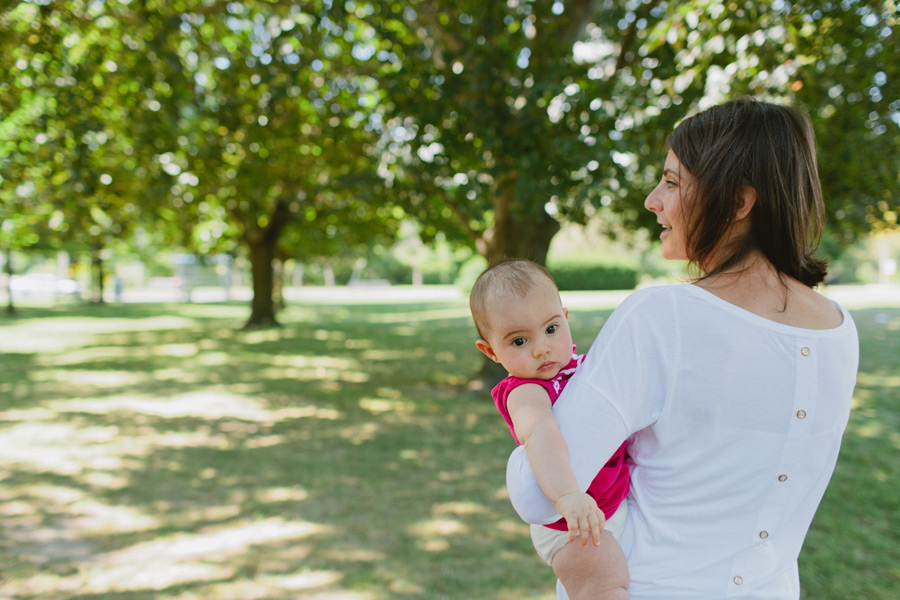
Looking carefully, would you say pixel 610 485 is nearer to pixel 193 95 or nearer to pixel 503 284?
pixel 503 284

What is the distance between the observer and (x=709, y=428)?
4.00 ft

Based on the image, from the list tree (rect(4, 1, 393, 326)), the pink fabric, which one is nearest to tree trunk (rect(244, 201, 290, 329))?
tree (rect(4, 1, 393, 326))

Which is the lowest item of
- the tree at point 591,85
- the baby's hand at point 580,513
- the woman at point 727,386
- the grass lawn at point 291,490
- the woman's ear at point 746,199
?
the grass lawn at point 291,490

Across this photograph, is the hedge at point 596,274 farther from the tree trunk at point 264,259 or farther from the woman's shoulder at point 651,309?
the woman's shoulder at point 651,309

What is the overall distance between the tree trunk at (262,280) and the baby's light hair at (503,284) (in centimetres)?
2049

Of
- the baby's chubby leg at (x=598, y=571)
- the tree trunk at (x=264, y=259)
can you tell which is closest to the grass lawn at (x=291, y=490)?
the baby's chubby leg at (x=598, y=571)

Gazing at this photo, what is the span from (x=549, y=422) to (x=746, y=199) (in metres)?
0.59

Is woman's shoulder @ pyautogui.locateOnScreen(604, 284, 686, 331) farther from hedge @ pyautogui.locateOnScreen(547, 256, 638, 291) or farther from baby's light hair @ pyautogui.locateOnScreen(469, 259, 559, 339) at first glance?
hedge @ pyautogui.locateOnScreen(547, 256, 638, 291)

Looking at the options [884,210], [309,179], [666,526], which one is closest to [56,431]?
[666,526]

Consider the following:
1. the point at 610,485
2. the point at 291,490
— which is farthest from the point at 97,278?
the point at 610,485

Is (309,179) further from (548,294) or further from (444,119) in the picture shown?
(548,294)

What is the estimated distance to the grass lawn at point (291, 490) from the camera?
159 inches

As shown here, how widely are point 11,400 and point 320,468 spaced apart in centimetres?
624

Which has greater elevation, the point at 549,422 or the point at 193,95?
the point at 193,95
